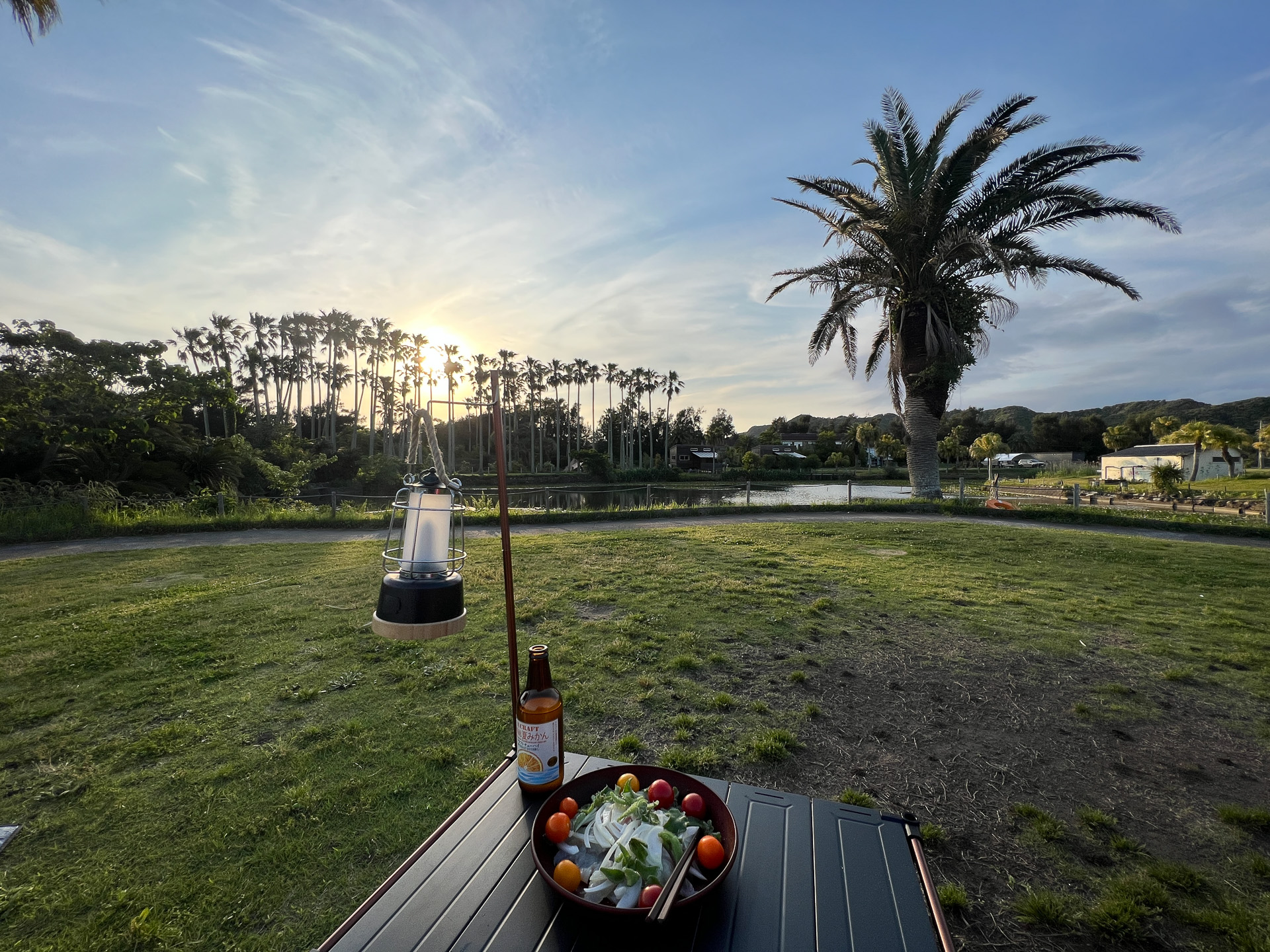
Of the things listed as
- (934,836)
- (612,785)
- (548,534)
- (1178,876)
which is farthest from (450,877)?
(548,534)

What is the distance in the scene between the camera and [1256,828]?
7.89 ft

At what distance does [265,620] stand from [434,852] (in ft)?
16.4

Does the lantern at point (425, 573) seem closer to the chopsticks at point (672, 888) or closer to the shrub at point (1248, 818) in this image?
the chopsticks at point (672, 888)

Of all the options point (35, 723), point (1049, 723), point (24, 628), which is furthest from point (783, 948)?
point (24, 628)

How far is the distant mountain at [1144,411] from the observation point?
6681 centimetres

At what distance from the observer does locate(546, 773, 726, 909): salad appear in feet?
3.84

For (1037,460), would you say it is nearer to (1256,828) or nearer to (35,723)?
(1256,828)

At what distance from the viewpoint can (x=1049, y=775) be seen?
282cm

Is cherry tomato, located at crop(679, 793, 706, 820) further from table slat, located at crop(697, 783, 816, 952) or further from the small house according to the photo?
the small house

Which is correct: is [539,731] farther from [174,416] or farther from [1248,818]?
[174,416]

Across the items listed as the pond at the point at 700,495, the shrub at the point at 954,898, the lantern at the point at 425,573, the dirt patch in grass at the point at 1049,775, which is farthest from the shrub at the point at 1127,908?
the pond at the point at 700,495

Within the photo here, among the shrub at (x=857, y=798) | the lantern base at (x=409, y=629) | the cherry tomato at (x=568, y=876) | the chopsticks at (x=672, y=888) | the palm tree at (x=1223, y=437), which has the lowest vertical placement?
the shrub at (x=857, y=798)

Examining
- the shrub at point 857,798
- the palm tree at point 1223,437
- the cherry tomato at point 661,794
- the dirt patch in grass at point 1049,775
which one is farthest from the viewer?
the palm tree at point 1223,437

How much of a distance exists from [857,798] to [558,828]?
6.28 feet
